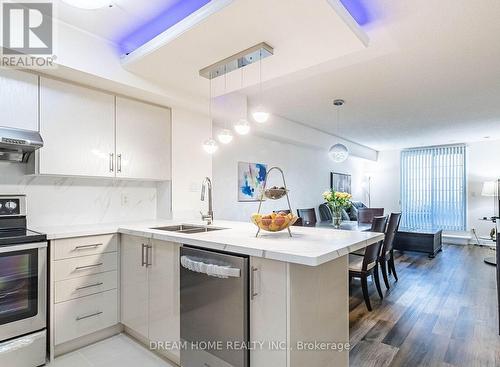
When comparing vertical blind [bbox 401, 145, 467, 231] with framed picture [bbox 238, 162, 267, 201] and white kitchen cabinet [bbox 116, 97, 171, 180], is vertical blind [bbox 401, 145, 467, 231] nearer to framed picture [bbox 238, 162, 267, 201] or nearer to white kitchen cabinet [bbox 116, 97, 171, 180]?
framed picture [bbox 238, 162, 267, 201]

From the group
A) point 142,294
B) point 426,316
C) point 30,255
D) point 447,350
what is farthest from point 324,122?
point 30,255

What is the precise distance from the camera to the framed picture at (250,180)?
15.0 feet

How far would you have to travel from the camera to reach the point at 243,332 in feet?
4.98

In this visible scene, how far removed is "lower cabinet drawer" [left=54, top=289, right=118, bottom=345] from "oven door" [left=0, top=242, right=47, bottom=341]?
0.39 feet

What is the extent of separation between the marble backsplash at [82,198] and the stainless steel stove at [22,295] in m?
0.33

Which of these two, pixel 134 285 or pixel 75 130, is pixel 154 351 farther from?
pixel 75 130

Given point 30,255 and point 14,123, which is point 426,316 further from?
point 14,123

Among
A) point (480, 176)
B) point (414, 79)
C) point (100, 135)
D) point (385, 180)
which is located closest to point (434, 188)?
point (480, 176)

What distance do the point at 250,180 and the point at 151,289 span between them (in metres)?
2.83

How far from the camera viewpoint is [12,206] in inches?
84.1

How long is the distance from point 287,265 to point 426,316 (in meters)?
2.35

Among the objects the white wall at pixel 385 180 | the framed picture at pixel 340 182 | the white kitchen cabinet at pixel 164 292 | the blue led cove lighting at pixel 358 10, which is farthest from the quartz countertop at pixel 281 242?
the white wall at pixel 385 180

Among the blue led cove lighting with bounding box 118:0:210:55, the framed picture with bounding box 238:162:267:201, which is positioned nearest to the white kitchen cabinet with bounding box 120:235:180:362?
the blue led cove lighting with bounding box 118:0:210:55

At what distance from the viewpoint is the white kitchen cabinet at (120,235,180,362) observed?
1.99 meters
